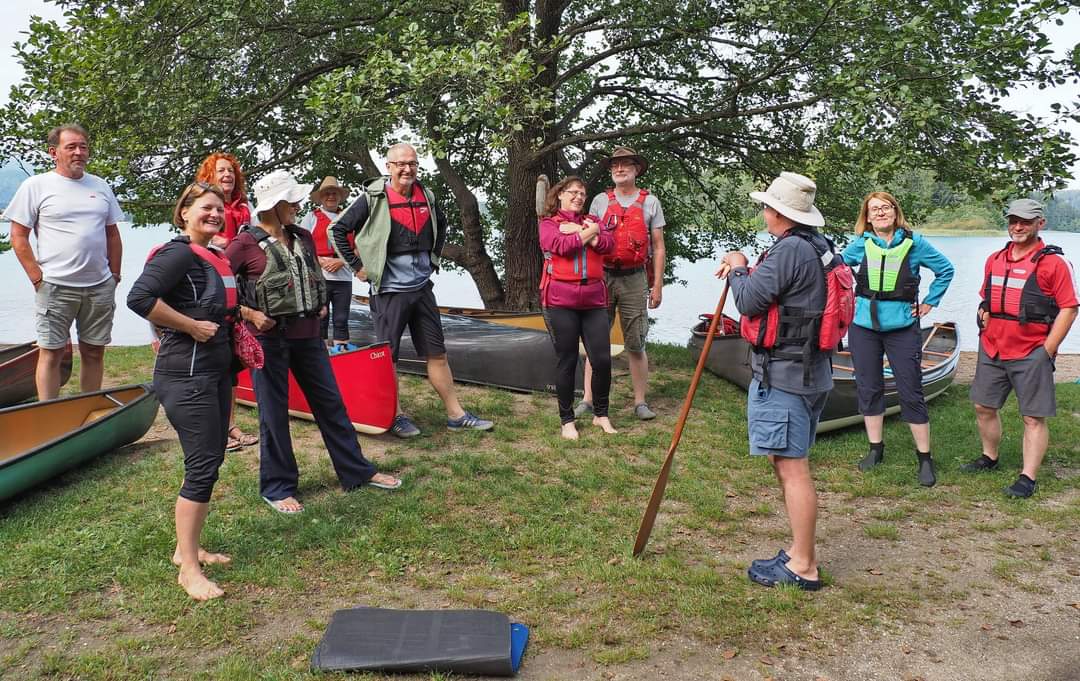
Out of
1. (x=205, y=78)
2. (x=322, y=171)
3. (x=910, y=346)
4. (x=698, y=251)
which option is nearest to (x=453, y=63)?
(x=205, y=78)

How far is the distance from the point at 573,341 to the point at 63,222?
11.6 ft

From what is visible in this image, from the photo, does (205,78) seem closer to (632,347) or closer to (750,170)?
(632,347)

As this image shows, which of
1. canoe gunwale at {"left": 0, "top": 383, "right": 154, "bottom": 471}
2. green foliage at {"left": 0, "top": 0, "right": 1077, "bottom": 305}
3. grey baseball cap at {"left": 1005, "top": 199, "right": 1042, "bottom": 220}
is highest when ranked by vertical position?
green foliage at {"left": 0, "top": 0, "right": 1077, "bottom": 305}

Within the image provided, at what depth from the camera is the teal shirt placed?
5504 millimetres

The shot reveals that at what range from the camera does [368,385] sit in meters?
5.76

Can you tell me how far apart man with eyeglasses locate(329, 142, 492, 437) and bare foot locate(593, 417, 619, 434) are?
135 cm

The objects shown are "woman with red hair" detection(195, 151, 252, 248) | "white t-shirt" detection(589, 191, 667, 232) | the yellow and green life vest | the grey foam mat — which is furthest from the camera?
"white t-shirt" detection(589, 191, 667, 232)

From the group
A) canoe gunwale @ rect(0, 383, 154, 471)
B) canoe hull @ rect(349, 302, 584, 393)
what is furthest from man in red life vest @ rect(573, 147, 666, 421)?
canoe gunwale @ rect(0, 383, 154, 471)

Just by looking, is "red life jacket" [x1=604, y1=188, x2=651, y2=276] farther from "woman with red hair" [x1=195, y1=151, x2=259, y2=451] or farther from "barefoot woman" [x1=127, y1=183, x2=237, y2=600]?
"barefoot woman" [x1=127, y1=183, x2=237, y2=600]

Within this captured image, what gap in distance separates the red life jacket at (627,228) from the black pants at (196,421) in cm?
343

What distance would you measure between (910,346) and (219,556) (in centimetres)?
447

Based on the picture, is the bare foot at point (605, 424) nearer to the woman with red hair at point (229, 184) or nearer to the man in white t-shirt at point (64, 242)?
the woman with red hair at point (229, 184)

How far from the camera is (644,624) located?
3473 millimetres

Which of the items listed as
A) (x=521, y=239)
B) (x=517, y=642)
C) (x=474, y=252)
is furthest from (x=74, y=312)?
(x=474, y=252)
